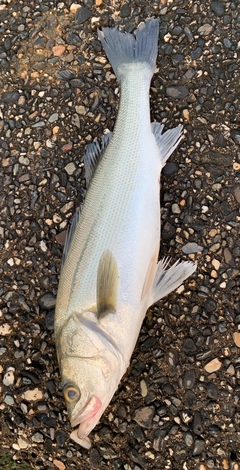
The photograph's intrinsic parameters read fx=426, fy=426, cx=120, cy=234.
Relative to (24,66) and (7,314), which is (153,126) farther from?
(7,314)

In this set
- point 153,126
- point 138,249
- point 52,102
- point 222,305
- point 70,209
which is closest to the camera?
point 138,249

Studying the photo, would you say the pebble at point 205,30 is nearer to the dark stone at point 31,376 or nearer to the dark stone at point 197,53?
the dark stone at point 197,53

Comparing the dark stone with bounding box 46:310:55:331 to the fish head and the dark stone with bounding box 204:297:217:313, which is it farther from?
the dark stone with bounding box 204:297:217:313

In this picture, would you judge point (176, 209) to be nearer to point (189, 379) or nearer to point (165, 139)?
point (165, 139)

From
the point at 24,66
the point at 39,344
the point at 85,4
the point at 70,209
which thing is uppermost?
the point at 85,4

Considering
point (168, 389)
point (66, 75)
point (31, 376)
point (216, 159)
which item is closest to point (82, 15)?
point (66, 75)

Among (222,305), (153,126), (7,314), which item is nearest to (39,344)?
(7,314)
